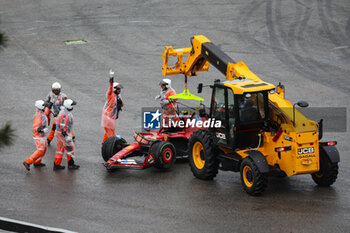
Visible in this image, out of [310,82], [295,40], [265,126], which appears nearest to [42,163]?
[265,126]

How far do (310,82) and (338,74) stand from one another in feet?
5.15

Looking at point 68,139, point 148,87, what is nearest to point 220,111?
point 68,139

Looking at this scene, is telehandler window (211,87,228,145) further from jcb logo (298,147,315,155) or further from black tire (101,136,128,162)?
black tire (101,136,128,162)

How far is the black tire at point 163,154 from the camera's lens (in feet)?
49.6

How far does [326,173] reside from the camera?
13.7m

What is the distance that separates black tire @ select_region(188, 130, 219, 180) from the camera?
14.3m

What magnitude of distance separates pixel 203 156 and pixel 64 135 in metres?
3.46

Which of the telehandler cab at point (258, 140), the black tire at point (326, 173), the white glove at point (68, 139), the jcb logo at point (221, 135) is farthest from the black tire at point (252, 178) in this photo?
the white glove at point (68, 139)

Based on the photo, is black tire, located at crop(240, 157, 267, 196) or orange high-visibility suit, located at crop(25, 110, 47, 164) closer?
black tire, located at crop(240, 157, 267, 196)

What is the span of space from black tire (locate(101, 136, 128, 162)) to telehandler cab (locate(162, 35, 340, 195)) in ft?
7.18

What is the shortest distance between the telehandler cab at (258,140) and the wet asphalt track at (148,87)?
1.63ft

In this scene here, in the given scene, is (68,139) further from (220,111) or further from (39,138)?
(220,111)

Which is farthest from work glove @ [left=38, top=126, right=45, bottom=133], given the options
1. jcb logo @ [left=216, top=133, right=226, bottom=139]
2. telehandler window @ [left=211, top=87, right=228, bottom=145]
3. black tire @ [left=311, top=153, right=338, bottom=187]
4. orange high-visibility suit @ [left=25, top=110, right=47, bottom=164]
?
black tire @ [left=311, top=153, right=338, bottom=187]

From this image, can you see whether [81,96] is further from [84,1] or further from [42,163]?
[84,1]
